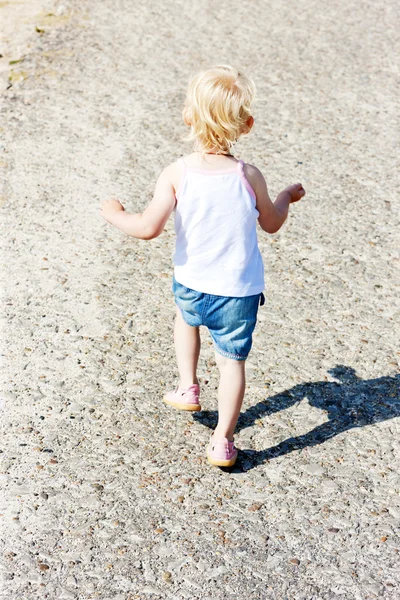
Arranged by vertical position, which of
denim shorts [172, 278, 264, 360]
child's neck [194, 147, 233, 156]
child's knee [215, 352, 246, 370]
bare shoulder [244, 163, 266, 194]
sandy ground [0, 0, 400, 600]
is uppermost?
child's neck [194, 147, 233, 156]

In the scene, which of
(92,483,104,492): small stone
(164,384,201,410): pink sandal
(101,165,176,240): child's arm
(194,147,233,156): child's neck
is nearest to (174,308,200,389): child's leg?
(164,384,201,410): pink sandal

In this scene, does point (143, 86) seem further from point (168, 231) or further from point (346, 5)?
point (346, 5)

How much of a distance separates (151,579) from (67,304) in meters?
1.76

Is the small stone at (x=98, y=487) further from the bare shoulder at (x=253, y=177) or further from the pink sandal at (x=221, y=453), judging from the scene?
the bare shoulder at (x=253, y=177)

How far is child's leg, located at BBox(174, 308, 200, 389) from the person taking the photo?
326 centimetres

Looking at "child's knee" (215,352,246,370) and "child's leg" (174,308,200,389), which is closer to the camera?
"child's knee" (215,352,246,370)

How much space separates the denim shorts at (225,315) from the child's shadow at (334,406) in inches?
19.1

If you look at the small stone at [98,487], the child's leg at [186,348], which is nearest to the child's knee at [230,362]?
the child's leg at [186,348]

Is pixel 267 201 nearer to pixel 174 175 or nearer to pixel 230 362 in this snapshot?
pixel 174 175

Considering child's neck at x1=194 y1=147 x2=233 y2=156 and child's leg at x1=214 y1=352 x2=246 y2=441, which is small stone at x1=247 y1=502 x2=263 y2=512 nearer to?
child's leg at x1=214 y1=352 x2=246 y2=441

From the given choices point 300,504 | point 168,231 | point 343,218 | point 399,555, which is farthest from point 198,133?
point 343,218

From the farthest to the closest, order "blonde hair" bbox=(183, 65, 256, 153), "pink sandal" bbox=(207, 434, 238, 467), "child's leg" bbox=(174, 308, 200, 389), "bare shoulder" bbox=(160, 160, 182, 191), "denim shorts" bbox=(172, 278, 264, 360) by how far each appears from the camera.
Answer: "child's leg" bbox=(174, 308, 200, 389) → "pink sandal" bbox=(207, 434, 238, 467) → "denim shorts" bbox=(172, 278, 264, 360) → "bare shoulder" bbox=(160, 160, 182, 191) → "blonde hair" bbox=(183, 65, 256, 153)

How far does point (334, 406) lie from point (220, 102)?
4.80ft

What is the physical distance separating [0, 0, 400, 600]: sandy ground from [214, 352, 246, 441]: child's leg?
195 mm
